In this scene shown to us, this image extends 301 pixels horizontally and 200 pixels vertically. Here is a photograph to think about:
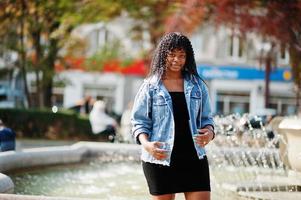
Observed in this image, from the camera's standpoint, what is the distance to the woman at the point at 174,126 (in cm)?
408

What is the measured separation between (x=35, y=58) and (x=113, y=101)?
56.1 feet

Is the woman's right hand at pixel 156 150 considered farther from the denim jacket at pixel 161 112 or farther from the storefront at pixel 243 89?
the storefront at pixel 243 89

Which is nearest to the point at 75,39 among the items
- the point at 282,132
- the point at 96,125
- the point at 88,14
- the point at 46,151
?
the point at 88,14

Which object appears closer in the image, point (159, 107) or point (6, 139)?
point (159, 107)

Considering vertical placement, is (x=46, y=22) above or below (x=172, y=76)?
above

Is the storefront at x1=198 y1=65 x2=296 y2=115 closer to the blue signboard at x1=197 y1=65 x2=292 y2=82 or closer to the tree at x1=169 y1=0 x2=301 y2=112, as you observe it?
the blue signboard at x1=197 y1=65 x2=292 y2=82

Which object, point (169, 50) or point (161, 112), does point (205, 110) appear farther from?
point (169, 50)

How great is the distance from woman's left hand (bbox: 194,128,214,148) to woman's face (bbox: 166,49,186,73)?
42 cm

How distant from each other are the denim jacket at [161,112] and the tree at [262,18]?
11109 millimetres

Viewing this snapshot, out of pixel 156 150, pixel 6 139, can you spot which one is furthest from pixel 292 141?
pixel 6 139

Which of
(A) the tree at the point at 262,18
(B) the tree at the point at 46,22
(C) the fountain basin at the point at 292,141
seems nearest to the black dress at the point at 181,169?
(C) the fountain basin at the point at 292,141

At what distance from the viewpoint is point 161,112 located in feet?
13.5

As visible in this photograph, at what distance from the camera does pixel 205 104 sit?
4.28 metres

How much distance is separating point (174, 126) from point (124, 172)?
6.02m
